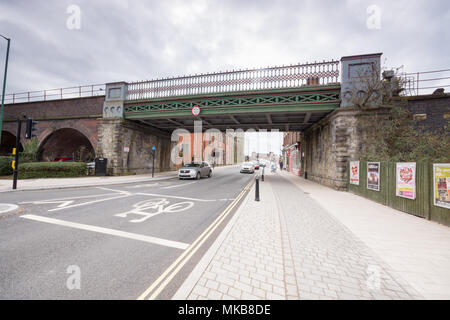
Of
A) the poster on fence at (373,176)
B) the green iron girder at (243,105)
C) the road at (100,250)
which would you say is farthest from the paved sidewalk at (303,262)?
the green iron girder at (243,105)

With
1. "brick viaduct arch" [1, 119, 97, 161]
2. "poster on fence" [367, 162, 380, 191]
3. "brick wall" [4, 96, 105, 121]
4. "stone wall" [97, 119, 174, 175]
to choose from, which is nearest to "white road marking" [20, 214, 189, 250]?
"poster on fence" [367, 162, 380, 191]

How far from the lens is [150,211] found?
5992 mm

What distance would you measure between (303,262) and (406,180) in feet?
20.7

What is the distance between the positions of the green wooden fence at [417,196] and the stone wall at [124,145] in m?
19.0

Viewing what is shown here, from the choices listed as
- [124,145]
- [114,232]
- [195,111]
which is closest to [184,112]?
[195,111]

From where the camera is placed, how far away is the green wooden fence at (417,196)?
18.2ft

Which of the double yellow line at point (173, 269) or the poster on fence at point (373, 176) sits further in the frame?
the poster on fence at point (373, 176)

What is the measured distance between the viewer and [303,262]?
309 centimetres

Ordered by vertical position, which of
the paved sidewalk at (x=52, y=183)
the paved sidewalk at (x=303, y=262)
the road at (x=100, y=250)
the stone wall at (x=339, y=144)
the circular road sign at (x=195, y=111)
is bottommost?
the road at (x=100, y=250)

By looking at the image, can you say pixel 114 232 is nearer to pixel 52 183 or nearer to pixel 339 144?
pixel 52 183

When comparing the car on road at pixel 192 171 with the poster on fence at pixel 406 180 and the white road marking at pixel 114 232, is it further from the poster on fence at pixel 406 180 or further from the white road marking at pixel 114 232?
the poster on fence at pixel 406 180
